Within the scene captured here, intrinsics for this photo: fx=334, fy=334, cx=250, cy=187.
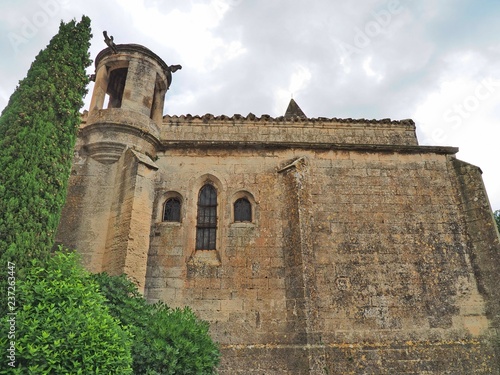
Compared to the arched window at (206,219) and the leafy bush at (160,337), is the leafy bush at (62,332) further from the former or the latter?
the arched window at (206,219)

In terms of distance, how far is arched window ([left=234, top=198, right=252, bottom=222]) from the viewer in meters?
8.84

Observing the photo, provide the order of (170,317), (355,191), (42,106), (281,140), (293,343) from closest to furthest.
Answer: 1. (170,317)
2. (42,106)
3. (293,343)
4. (355,191)
5. (281,140)

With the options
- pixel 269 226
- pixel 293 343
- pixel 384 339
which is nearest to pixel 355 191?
pixel 269 226

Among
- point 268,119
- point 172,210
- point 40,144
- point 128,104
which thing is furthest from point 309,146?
point 40,144

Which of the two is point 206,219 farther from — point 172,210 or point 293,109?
point 293,109

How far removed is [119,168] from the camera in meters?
8.36

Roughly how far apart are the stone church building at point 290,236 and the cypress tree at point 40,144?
169cm

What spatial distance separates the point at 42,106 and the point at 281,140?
20.4 ft

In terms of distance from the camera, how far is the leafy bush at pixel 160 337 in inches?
196

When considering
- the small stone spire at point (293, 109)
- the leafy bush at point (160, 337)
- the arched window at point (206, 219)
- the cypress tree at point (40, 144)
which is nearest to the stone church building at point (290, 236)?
the arched window at point (206, 219)

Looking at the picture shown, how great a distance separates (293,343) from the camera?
723cm

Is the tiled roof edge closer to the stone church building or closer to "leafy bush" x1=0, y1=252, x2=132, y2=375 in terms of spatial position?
the stone church building

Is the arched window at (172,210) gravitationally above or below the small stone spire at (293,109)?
below

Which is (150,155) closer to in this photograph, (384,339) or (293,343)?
(293,343)
